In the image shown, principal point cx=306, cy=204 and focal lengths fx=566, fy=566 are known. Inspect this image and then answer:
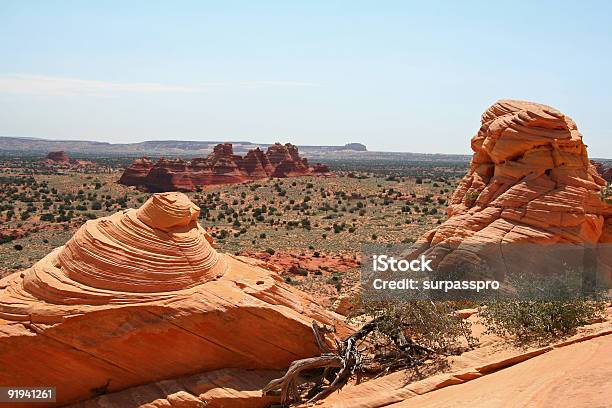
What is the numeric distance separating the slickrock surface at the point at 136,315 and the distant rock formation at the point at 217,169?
191ft

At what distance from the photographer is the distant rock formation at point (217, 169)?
7075 cm

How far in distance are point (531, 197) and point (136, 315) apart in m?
13.6

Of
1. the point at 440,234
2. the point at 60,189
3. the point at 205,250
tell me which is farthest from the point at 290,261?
the point at 60,189

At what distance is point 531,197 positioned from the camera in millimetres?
18969

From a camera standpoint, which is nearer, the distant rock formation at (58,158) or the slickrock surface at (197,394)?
the slickrock surface at (197,394)

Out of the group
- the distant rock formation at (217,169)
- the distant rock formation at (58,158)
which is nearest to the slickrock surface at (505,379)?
the distant rock formation at (217,169)

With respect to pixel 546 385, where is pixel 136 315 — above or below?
above

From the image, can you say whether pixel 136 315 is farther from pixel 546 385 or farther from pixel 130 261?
pixel 546 385

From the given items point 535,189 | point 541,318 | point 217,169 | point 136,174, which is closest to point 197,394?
point 541,318

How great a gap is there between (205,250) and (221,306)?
1.76m

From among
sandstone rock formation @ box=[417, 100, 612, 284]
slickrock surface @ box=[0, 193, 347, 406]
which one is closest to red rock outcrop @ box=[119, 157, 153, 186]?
sandstone rock formation @ box=[417, 100, 612, 284]

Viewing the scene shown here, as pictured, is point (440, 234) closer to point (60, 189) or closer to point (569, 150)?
point (569, 150)

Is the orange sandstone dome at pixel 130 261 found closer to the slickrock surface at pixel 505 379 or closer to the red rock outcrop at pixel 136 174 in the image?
the slickrock surface at pixel 505 379

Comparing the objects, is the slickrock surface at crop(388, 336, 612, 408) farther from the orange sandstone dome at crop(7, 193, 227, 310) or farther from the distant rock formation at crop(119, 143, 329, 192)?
the distant rock formation at crop(119, 143, 329, 192)
